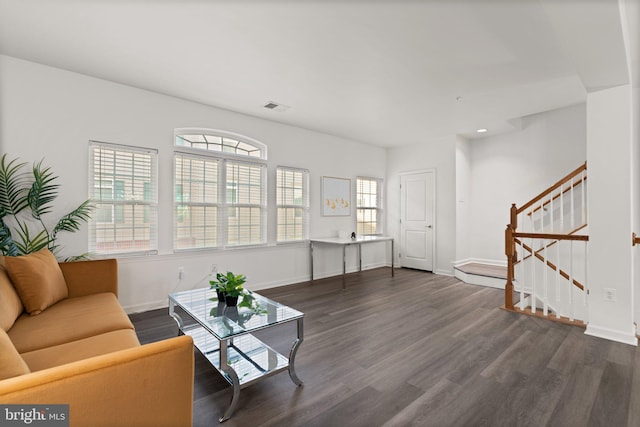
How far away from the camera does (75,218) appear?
311 cm

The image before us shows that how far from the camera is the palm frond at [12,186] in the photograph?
8.94 ft

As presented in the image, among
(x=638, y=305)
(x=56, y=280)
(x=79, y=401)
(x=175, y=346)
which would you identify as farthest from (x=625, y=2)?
(x=56, y=280)

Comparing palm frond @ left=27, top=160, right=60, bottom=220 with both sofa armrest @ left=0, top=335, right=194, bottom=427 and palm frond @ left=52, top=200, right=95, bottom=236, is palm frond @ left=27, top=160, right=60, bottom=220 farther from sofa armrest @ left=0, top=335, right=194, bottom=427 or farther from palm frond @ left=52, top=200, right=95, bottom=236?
sofa armrest @ left=0, top=335, right=194, bottom=427

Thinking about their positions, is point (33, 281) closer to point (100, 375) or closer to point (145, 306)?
point (145, 306)

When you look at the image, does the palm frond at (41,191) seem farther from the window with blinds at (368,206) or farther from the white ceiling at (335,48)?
the window with blinds at (368,206)

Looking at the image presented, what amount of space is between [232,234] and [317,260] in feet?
5.55

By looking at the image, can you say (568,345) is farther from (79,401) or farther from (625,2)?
(79,401)

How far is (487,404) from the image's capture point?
1.88m

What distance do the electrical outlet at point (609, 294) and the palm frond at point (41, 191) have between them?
551 centimetres

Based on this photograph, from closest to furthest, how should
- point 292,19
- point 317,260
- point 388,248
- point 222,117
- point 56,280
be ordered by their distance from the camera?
point 292,19 → point 56,280 → point 222,117 → point 317,260 → point 388,248

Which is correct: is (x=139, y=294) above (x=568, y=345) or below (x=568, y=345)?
above

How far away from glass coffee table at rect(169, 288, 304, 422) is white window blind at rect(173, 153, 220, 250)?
1375 mm

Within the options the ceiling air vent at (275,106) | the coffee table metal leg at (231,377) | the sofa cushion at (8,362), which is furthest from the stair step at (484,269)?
the sofa cushion at (8,362)

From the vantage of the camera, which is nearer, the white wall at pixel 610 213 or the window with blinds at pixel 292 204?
the white wall at pixel 610 213
